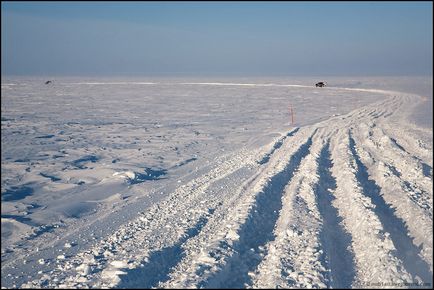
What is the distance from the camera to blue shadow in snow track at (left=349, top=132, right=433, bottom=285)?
589 cm

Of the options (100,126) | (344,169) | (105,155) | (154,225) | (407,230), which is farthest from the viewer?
(100,126)

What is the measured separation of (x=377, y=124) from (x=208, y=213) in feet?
48.0

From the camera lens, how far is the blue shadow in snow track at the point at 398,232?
5.89 meters

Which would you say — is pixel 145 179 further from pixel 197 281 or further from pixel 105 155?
pixel 197 281

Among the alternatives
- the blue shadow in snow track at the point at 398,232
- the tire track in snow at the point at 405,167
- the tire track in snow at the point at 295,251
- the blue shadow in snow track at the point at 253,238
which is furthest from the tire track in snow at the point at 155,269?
the tire track in snow at the point at 405,167

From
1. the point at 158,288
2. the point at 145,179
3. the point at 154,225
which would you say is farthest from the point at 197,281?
the point at 145,179

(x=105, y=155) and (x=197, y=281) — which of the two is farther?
(x=105, y=155)

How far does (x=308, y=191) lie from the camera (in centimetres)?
923

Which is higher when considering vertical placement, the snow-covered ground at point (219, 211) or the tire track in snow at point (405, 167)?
the tire track in snow at point (405, 167)

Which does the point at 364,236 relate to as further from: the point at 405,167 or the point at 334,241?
the point at 405,167

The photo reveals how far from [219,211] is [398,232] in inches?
142

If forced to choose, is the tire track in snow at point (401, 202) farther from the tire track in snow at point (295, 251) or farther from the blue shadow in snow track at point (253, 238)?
the blue shadow in snow track at point (253, 238)

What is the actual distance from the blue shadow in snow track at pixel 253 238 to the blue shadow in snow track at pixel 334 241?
95 cm

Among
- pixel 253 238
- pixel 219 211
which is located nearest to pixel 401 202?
pixel 253 238
